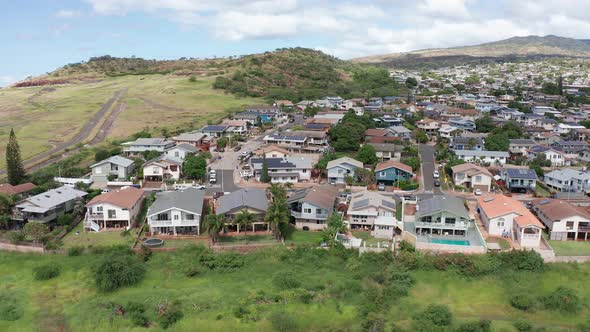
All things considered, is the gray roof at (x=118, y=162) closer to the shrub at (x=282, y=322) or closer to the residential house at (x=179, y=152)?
Answer: the residential house at (x=179, y=152)

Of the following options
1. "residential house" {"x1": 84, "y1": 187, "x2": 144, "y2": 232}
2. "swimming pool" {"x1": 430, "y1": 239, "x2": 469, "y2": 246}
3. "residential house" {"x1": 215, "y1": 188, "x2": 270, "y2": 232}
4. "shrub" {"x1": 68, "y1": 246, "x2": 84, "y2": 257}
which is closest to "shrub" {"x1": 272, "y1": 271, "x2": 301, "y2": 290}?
"residential house" {"x1": 215, "y1": 188, "x2": 270, "y2": 232}

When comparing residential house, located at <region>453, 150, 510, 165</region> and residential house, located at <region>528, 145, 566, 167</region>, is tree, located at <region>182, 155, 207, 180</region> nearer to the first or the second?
residential house, located at <region>453, 150, 510, 165</region>

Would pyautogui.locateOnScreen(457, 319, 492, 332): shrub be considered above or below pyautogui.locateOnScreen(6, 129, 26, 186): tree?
below

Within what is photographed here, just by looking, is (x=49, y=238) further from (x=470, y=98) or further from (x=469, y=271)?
(x=470, y=98)

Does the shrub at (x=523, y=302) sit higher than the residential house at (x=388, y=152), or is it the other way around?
the residential house at (x=388, y=152)

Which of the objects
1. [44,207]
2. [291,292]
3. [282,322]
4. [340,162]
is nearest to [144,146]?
[44,207]

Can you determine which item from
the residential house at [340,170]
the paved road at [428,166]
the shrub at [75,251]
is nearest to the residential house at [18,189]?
the shrub at [75,251]

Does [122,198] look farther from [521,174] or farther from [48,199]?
[521,174]
